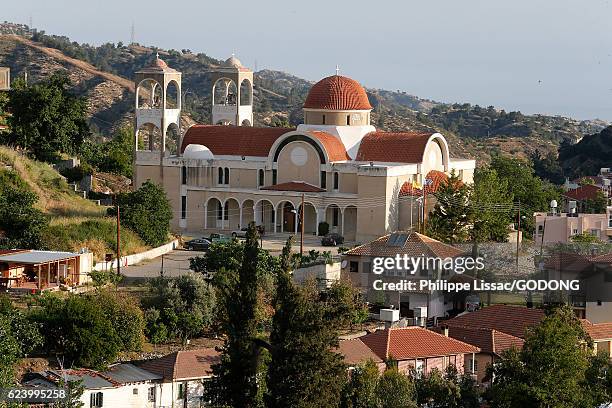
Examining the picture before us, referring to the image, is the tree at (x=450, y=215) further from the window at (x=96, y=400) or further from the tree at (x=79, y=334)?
the window at (x=96, y=400)

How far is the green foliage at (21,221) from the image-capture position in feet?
142

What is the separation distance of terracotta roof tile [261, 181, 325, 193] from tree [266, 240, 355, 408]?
836 inches

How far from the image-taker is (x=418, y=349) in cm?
3916

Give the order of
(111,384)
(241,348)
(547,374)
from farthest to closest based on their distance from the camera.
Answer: (547,374)
(111,384)
(241,348)

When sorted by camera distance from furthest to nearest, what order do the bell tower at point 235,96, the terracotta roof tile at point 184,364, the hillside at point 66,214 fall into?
the bell tower at point 235,96, the hillside at point 66,214, the terracotta roof tile at point 184,364


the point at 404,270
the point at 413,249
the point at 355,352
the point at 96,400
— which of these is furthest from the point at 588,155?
the point at 96,400

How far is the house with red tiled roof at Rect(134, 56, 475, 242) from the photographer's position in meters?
54.8

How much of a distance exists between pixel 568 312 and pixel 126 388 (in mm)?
11102

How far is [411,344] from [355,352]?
2.03 m

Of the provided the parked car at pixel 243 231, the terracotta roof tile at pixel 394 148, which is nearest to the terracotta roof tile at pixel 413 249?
the parked car at pixel 243 231

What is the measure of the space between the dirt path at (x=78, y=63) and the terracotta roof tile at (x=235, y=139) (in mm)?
50686

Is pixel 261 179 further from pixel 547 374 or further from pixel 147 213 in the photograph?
pixel 547 374

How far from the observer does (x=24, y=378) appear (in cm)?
3450

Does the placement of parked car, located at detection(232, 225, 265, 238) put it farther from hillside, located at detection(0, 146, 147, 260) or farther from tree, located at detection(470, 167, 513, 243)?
tree, located at detection(470, 167, 513, 243)
